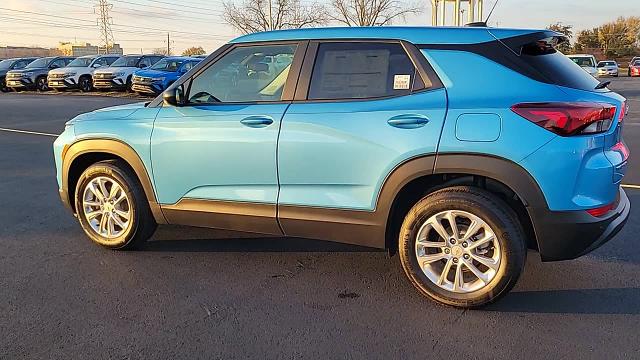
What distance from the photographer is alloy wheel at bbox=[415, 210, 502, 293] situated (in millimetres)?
3373

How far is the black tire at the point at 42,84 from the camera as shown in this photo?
28453 millimetres

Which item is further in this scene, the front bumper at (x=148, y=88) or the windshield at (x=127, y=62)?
the windshield at (x=127, y=62)

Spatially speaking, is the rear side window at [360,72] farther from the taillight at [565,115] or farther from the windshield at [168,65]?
the windshield at [168,65]

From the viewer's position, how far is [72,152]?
4523 millimetres

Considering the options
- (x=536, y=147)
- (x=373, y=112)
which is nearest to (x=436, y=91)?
(x=373, y=112)

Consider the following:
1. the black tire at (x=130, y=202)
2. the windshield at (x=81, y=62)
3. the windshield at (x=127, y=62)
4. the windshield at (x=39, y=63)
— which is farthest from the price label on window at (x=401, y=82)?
the windshield at (x=39, y=63)

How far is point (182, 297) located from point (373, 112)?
1746 millimetres

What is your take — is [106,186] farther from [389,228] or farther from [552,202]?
[552,202]

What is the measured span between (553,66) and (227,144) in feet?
7.21

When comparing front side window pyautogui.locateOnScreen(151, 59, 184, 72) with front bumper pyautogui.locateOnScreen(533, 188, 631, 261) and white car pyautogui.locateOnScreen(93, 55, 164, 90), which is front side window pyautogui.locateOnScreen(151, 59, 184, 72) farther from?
front bumper pyautogui.locateOnScreen(533, 188, 631, 261)

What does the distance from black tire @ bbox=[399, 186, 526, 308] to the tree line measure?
2718 inches

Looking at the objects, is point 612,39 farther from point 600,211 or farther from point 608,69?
point 600,211

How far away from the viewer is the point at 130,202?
4344 mm

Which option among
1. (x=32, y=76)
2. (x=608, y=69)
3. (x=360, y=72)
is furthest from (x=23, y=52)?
(x=360, y=72)
